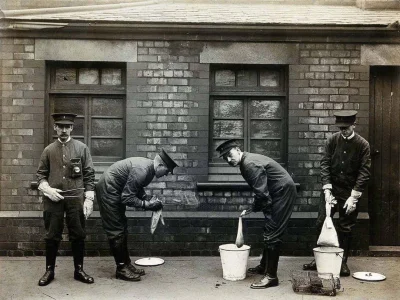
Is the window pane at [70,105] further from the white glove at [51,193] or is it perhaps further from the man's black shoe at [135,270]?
the man's black shoe at [135,270]

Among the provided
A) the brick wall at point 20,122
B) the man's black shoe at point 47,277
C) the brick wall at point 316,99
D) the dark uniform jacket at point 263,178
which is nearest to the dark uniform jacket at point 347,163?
the brick wall at point 316,99

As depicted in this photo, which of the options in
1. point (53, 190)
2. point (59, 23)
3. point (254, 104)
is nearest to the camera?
point (53, 190)

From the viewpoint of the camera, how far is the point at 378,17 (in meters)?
8.08

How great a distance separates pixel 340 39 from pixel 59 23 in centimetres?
451

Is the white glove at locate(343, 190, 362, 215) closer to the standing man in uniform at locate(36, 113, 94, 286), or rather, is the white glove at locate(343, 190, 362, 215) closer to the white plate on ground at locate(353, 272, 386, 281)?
the white plate on ground at locate(353, 272, 386, 281)

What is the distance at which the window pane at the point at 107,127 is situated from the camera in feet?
25.9

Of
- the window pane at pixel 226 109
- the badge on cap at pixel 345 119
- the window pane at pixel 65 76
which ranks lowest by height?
the badge on cap at pixel 345 119

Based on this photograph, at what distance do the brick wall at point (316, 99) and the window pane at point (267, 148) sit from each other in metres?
0.29

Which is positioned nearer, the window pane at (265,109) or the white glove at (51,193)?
the white glove at (51,193)

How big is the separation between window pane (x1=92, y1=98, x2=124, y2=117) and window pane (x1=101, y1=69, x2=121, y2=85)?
0.28 metres

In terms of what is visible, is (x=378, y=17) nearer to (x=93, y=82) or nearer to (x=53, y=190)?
(x=93, y=82)

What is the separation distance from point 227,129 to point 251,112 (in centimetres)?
49

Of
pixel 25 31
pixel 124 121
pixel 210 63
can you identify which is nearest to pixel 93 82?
pixel 124 121

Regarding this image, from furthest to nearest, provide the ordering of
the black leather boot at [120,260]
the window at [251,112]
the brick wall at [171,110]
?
the window at [251,112]
the brick wall at [171,110]
the black leather boot at [120,260]
